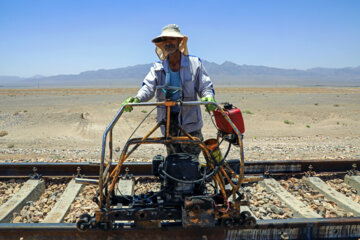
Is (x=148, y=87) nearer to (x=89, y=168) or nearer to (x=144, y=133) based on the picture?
(x=89, y=168)

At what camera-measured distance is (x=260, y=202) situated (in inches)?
174

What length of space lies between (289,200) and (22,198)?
3.84m

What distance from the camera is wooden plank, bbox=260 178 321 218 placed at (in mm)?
4004

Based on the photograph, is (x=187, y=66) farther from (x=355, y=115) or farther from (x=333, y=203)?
(x=355, y=115)

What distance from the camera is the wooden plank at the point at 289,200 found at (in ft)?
13.1

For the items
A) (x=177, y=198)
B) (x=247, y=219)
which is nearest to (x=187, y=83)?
(x=177, y=198)

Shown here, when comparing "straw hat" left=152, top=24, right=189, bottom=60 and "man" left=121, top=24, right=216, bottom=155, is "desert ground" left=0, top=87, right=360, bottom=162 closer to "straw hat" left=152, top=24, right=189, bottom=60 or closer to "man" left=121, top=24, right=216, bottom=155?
"man" left=121, top=24, right=216, bottom=155

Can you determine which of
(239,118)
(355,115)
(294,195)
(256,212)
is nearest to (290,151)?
(294,195)

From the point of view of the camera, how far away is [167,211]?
3188 mm

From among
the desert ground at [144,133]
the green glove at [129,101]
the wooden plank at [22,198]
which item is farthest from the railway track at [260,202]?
the desert ground at [144,133]

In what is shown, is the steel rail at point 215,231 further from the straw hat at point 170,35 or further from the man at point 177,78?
the straw hat at point 170,35

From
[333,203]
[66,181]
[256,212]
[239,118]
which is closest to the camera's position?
[239,118]

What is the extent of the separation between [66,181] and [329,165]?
15.3ft

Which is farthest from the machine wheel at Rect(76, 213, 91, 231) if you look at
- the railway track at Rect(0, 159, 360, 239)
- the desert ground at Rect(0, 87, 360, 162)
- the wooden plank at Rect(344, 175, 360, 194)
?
the wooden plank at Rect(344, 175, 360, 194)
